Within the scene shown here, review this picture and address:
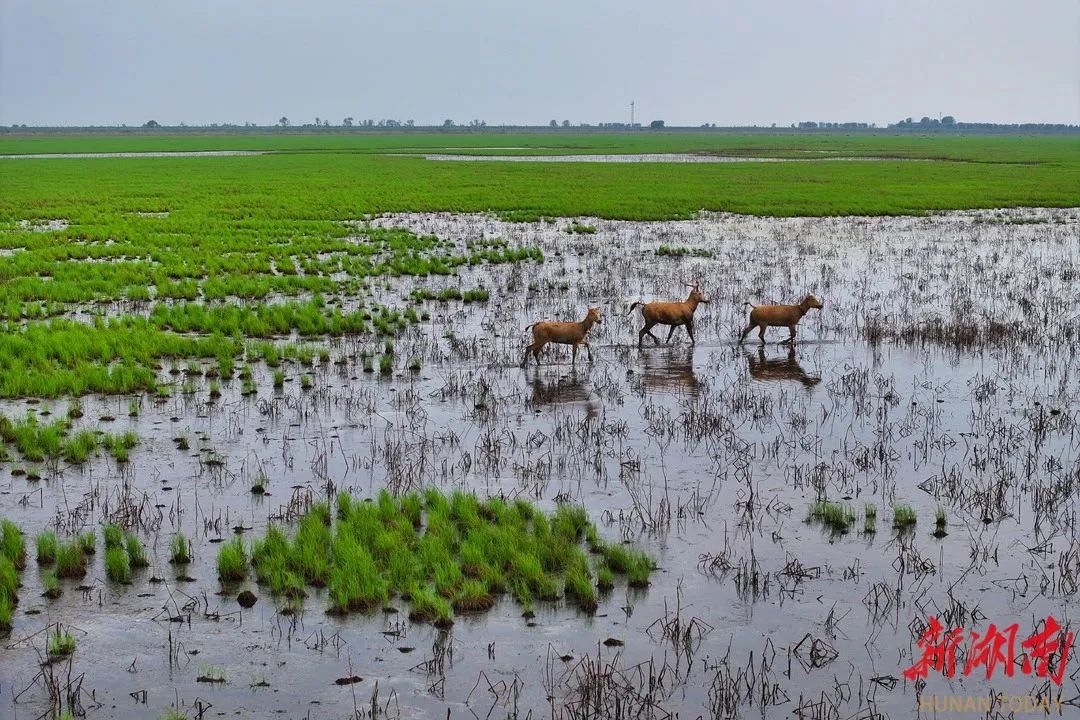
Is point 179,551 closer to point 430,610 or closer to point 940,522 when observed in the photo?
point 430,610

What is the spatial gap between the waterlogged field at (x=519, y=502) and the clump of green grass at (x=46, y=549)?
41 millimetres

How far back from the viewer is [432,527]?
905 cm

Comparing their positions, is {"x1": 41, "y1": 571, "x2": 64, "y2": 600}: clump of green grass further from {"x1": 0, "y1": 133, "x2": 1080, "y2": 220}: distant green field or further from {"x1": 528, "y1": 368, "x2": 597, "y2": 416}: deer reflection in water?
{"x1": 0, "y1": 133, "x2": 1080, "y2": 220}: distant green field

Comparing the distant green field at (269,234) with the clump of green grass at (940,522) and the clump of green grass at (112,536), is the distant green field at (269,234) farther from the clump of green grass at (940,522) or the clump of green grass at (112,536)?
the clump of green grass at (940,522)

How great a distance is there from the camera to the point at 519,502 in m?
9.59

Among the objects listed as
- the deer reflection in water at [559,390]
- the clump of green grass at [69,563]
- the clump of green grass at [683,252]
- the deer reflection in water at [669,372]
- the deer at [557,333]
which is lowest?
the clump of green grass at [69,563]

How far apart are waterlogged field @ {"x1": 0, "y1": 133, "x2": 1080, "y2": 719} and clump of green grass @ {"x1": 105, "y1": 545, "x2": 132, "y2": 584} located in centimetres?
10

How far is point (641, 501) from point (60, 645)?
5.11 metres

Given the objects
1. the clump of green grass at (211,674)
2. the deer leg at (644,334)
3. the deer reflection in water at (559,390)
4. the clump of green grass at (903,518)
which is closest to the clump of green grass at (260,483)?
the clump of green grass at (211,674)

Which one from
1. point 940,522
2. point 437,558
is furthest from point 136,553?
point 940,522

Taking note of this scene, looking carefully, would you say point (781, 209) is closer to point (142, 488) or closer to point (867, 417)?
point (867, 417)

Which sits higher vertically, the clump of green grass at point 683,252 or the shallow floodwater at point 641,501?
the clump of green grass at point 683,252

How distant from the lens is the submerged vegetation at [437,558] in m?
7.80

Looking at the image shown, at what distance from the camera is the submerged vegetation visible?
7.80 m
